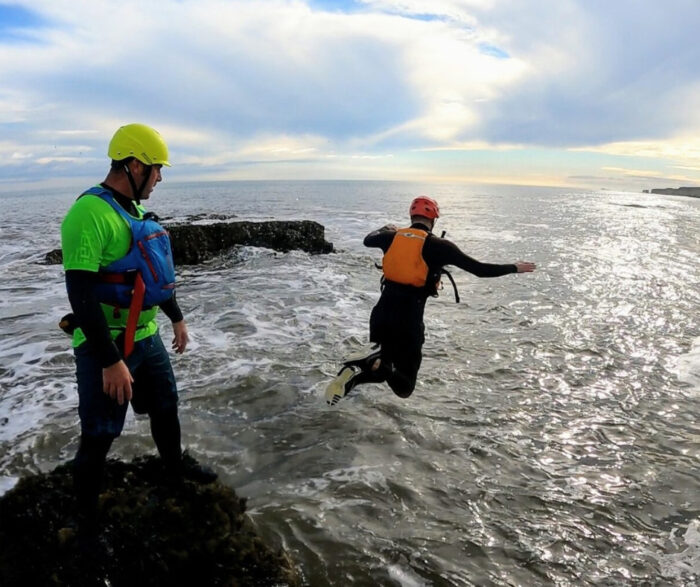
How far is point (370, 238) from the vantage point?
6141 mm

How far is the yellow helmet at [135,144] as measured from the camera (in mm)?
3105

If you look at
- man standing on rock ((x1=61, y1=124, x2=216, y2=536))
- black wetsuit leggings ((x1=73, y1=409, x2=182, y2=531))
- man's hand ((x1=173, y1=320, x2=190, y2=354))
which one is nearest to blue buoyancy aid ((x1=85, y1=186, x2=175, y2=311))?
man standing on rock ((x1=61, y1=124, x2=216, y2=536))

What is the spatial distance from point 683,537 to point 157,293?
4652 millimetres

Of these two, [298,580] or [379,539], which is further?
[379,539]

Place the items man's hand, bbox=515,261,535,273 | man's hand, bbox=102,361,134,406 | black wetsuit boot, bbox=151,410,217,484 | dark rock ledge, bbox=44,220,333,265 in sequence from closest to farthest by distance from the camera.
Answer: man's hand, bbox=102,361,134,406 → black wetsuit boot, bbox=151,410,217,484 → man's hand, bbox=515,261,535,273 → dark rock ledge, bbox=44,220,333,265

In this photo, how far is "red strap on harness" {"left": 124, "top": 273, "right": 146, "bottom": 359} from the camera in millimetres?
3098

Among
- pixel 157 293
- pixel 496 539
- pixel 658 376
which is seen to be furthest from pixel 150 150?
pixel 658 376

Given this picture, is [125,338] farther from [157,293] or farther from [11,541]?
[11,541]

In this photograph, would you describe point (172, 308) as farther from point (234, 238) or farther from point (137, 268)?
point (234, 238)

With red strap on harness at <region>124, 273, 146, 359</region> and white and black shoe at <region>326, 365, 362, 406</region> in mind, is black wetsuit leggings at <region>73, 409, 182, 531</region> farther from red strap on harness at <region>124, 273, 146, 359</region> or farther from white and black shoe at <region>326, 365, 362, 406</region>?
white and black shoe at <region>326, 365, 362, 406</region>

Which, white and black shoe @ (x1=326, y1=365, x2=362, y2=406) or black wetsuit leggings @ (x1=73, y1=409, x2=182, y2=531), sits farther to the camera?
white and black shoe @ (x1=326, y1=365, x2=362, y2=406)

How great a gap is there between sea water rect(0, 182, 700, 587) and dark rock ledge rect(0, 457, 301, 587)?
58 centimetres

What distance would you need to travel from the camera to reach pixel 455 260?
5.28m

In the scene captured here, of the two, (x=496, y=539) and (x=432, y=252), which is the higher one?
(x=432, y=252)
